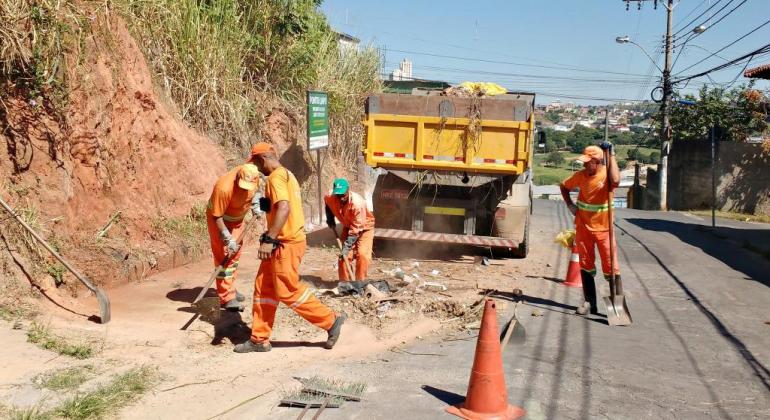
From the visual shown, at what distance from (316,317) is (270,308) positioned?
1.26ft

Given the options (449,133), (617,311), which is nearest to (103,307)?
(617,311)

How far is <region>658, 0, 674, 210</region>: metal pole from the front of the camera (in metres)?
25.9

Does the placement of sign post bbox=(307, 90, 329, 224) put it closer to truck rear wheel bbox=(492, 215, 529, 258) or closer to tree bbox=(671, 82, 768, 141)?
truck rear wheel bbox=(492, 215, 529, 258)

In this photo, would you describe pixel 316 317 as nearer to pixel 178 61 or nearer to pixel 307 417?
pixel 307 417

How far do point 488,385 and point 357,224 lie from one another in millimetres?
3531

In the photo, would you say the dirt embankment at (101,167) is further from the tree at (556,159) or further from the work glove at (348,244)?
the tree at (556,159)

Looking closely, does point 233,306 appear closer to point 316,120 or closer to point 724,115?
point 316,120

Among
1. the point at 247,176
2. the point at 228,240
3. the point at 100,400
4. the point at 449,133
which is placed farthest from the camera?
the point at 449,133

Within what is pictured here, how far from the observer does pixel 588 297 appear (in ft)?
24.7

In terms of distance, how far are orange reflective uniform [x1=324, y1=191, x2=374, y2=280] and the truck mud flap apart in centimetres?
218

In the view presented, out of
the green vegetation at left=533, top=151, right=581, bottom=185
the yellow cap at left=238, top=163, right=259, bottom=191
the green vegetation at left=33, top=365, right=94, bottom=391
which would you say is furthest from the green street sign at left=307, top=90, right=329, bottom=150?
the green vegetation at left=533, top=151, right=581, bottom=185

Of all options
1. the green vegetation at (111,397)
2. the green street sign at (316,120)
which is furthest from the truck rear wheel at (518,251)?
the green vegetation at (111,397)

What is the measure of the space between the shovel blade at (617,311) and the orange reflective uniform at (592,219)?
12.0 inches

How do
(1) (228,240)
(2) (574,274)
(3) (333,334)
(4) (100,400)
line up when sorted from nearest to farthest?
(4) (100,400)
(3) (333,334)
(1) (228,240)
(2) (574,274)
